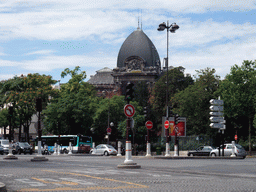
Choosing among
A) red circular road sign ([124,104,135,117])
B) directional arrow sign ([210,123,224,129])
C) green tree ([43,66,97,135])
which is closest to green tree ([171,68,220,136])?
green tree ([43,66,97,135])

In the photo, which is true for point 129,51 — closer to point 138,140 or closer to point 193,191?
point 138,140

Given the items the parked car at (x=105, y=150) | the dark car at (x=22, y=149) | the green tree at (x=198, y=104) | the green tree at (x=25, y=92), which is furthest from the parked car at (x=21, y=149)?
the green tree at (x=198, y=104)

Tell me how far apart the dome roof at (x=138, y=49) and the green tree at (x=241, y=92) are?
67036 millimetres

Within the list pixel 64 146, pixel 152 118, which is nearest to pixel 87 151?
pixel 64 146

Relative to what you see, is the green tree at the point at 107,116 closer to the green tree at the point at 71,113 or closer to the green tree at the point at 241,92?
the green tree at the point at 71,113

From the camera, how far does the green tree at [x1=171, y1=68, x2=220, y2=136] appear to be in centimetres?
6925

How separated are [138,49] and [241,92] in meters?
69.5

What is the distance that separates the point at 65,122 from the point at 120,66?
5226 cm

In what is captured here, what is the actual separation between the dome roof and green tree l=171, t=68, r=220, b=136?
5213 cm

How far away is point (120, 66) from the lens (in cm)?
12694

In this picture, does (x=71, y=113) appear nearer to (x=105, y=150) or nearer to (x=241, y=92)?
(x=105, y=150)

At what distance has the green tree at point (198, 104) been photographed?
69250 mm

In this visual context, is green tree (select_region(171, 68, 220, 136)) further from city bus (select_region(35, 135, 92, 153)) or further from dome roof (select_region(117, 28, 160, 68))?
dome roof (select_region(117, 28, 160, 68))

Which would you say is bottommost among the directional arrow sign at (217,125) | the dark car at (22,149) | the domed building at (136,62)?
the dark car at (22,149)
